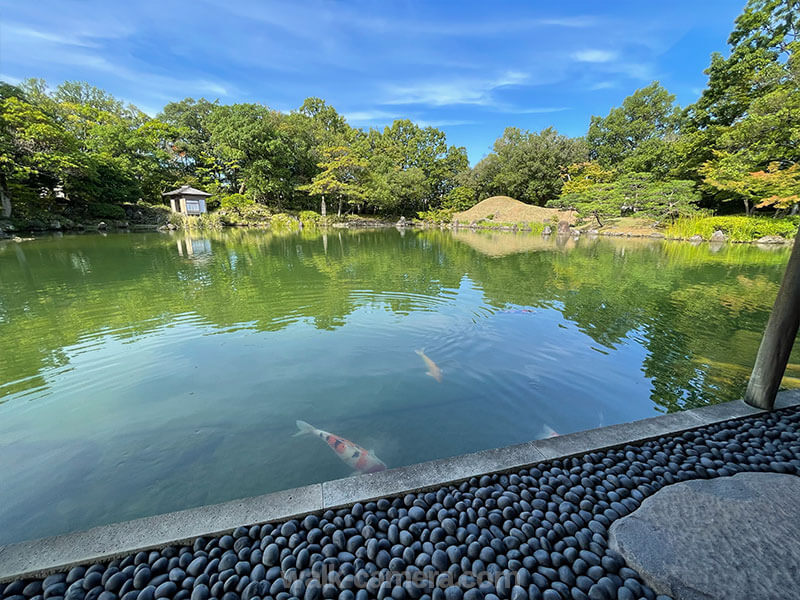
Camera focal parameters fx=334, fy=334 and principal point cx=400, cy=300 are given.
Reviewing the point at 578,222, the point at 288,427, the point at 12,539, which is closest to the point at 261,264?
the point at 288,427

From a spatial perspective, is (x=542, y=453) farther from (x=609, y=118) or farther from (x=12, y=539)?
(x=609, y=118)

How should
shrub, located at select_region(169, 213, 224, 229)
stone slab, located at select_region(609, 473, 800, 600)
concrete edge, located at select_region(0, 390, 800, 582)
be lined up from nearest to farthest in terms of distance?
1. stone slab, located at select_region(609, 473, 800, 600)
2. concrete edge, located at select_region(0, 390, 800, 582)
3. shrub, located at select_region(169, 213, 224, 229)

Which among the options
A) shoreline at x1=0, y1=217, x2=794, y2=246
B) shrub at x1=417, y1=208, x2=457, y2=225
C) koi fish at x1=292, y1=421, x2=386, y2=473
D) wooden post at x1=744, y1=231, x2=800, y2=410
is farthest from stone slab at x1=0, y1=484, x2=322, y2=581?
shrub at x1=417, y1=208, x2=457, y2=225

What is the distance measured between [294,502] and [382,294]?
207 inches

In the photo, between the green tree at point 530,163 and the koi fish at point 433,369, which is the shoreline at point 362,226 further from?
the koi fish at point 433,369

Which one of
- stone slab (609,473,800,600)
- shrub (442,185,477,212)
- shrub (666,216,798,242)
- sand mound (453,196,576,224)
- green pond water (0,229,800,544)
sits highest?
shrub (442,185,477,212)

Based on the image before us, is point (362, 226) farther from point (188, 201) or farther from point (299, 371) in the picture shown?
point (299, 371)

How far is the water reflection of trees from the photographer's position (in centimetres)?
394

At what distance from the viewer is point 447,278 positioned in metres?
8.22

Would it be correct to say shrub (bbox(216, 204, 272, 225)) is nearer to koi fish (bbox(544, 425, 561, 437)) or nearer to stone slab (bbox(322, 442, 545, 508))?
koi fish (bbox(544, 425, 561, 437))

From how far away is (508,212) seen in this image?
29.0 m

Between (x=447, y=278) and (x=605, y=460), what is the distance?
656cm

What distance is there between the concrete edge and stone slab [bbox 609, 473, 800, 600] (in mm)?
441

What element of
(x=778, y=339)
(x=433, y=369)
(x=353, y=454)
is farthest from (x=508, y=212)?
(x=353, y=454)
